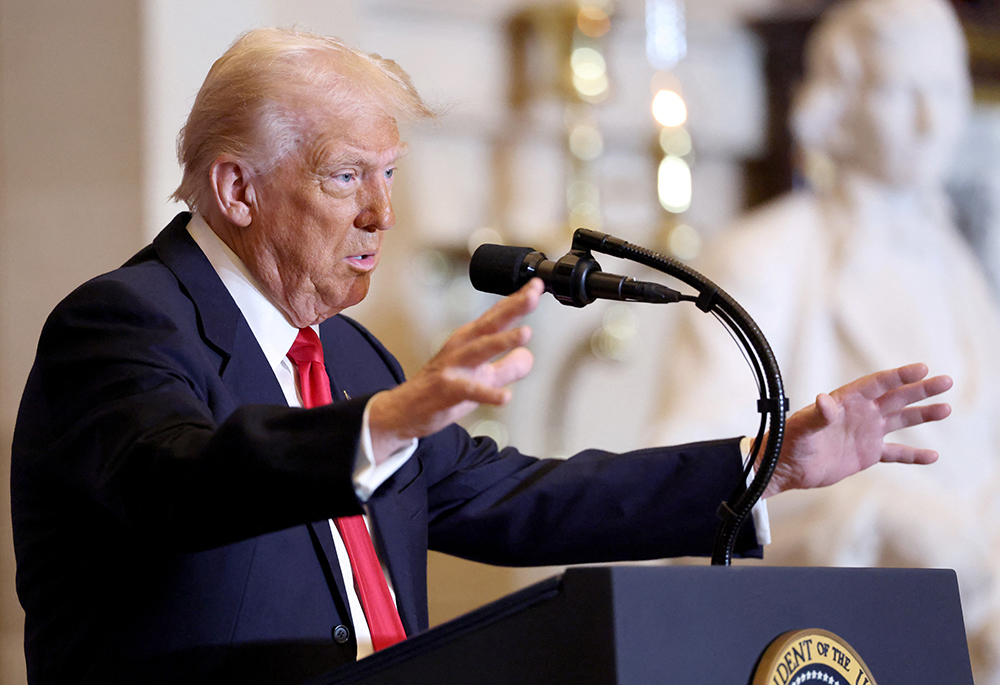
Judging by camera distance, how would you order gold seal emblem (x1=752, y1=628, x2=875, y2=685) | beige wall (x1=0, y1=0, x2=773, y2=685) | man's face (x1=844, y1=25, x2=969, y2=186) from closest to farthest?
gold seal emblem (x1=752, y1=628, x2=875, y2=685)
beige wall (x1=0, y1=0, x2=773, y2=685)
man's face (x1=844, y1=25, x2=969, y2=186)

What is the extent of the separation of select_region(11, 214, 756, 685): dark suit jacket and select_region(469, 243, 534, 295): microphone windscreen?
0.94 ft

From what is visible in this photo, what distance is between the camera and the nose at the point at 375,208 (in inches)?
63.9

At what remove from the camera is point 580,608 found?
3.25ft

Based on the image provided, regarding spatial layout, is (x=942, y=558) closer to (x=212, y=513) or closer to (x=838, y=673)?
(x=838, y=673)

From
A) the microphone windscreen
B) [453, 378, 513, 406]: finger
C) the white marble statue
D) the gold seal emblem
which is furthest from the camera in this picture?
the white marble statue

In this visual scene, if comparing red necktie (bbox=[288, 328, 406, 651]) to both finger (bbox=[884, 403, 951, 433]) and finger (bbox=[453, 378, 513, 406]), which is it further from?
finger (bbox=[884, 403, 951, 433])

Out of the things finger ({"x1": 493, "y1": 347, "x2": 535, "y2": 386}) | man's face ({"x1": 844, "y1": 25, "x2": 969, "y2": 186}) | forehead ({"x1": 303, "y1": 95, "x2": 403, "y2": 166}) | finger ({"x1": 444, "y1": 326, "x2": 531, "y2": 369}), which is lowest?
finger ({"x1": 493, "y1": 347, "x2": 535, "y2": 386})

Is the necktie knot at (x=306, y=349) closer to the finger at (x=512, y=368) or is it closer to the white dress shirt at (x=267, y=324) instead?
the white dress shirt at (x=267, y=324)

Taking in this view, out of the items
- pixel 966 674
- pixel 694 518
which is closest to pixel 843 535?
pixel 694 518

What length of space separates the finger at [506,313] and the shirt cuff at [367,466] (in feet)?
0.42

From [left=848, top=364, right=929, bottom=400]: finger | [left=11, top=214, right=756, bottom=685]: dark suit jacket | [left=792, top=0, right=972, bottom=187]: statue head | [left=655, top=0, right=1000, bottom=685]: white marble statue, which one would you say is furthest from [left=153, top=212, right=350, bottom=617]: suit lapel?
[left=792, top=0, right=972, bottom=187]: statue head

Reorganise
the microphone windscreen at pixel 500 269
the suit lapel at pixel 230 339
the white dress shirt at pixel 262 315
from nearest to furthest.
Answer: the microphone windscreen at pixel 500 269 < the suit lapel at pixel 230 339 < the white dress shirt at pixel 262 315

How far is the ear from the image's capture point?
1.62m

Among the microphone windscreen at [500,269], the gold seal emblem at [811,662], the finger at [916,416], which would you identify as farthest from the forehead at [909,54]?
the gold seal emblem at [811,662]
